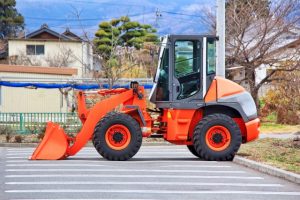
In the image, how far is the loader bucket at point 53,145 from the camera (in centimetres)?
1733

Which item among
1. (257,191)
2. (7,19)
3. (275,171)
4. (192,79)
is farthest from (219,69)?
(7,19)

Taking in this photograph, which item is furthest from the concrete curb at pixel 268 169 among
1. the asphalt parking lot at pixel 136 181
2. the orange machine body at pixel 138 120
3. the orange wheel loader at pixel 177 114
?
the orange machine body at pixel 138 120

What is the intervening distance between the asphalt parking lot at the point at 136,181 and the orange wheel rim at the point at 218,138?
56cm

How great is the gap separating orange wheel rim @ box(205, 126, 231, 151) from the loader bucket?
11.8 feet

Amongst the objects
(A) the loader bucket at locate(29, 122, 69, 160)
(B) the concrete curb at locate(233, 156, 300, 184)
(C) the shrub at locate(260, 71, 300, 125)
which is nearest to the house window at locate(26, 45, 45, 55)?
(C) the shrub at locate(260, 71, 300, 125)

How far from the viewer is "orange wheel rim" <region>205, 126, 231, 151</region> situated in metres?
17.5

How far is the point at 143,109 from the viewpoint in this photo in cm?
1784

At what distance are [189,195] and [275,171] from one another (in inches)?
141

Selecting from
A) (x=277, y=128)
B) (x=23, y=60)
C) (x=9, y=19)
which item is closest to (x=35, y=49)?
(x=23, y=60)

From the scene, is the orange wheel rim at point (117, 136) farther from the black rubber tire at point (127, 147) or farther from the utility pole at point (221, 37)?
the utility pole at point (221, 37)

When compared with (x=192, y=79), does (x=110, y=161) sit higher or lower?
lower

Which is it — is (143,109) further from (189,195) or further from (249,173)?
(189,195)

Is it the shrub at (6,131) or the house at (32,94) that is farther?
the house at (32,94)

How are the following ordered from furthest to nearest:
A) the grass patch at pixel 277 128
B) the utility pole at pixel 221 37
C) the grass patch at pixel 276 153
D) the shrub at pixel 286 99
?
the shrub at pixel 286 99
the grass patch at pixel 277 128
the utility pole at pixel 221 37
the grass patch at pixel 276 153
